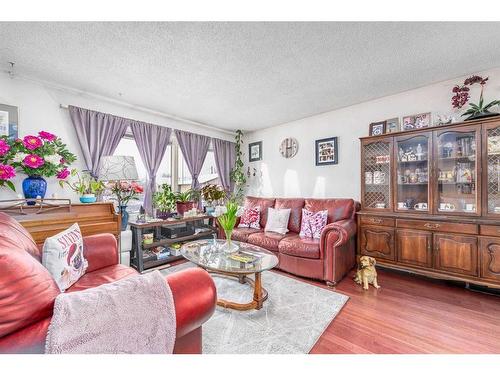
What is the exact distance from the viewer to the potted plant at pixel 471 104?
2.29 meters

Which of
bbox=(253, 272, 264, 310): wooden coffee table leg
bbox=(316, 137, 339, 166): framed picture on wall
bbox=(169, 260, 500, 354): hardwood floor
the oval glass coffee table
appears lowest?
bbox=(169, 260, 500, 354): hardwood floor

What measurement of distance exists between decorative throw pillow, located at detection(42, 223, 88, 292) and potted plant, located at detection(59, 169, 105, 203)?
1035 millimetres

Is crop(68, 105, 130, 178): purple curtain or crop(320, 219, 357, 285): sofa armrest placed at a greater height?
crop(68, 105, 130, 178): purple curtain

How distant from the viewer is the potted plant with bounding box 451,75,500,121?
2.29 meters

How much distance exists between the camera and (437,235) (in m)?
2.34

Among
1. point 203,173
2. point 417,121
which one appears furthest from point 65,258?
point 417,121

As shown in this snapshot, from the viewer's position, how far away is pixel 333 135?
3541 millimetres

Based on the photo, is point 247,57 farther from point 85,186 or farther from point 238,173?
point 238,173

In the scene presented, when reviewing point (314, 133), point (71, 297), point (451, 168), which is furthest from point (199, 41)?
point (451, 168)

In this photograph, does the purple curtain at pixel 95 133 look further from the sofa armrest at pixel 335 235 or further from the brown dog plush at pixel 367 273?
the brown dog plush at pixel 367 273

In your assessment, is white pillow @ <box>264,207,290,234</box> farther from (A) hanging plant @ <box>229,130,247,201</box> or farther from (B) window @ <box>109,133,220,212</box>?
(B) window @ <box>109,133,220,212</box>

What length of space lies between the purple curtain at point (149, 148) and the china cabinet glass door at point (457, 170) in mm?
3633

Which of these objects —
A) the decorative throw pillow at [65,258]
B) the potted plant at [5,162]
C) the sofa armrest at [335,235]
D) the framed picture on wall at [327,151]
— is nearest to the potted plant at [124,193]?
the potted plant at [5,162]

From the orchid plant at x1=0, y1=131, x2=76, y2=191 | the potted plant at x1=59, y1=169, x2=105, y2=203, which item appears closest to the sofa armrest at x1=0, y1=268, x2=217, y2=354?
the orchid plant at x1=0, y1=131, x2=76, y2=191
